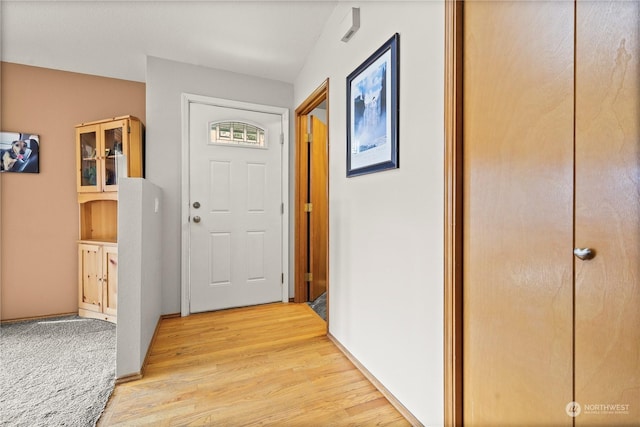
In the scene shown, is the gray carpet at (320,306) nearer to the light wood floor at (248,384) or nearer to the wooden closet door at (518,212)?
the light wood floor at (248,384)

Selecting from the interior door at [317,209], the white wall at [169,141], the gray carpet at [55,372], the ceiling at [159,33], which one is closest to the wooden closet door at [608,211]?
the ceiling at [159,33]

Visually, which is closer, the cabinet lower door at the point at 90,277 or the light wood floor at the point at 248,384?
the light wood floor at the point at 248,384

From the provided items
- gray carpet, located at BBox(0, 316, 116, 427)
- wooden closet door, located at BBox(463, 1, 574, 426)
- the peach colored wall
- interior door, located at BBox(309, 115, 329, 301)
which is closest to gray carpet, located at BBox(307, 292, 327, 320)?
interior door, located at BBox(309, 115, 329, 301)

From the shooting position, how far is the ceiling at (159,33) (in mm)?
2002

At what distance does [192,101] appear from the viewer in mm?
2688

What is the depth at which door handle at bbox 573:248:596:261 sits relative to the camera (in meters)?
0.73

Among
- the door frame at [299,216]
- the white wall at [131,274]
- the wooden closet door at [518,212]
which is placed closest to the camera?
the wooden closet door at [518,212]

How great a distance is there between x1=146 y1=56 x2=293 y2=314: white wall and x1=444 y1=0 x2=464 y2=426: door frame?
2.32 m

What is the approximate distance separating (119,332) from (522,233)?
6.65 ft

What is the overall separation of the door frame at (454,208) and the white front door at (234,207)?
82.9 inches

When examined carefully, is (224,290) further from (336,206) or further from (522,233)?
(522,233)

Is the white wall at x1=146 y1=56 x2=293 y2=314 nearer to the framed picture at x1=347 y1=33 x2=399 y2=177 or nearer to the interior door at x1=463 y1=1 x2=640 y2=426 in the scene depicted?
the framed picture at x1=347 y1=33 x2=399 y2=177

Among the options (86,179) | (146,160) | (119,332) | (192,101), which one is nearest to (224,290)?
A: (119,332)

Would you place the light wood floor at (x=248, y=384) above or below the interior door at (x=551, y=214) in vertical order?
below
